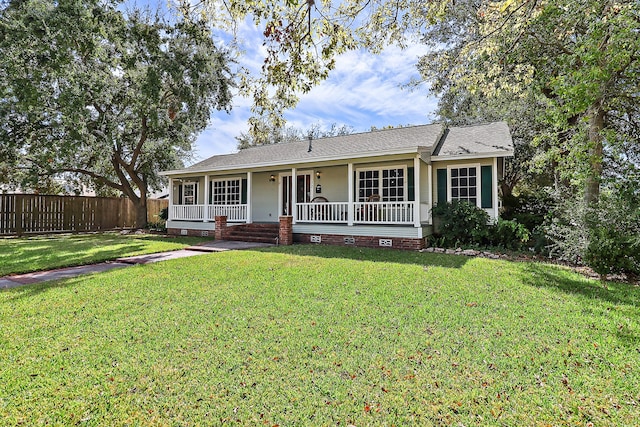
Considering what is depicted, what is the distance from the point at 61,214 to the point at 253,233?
36.4 feet

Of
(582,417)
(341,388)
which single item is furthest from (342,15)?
(582,417)

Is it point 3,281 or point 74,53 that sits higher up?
point 74,53

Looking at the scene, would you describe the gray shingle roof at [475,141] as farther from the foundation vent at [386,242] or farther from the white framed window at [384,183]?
the foundation vent at [386,242]

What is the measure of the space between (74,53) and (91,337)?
1560 cm

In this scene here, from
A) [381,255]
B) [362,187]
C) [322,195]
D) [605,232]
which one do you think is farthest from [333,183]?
[605,232]

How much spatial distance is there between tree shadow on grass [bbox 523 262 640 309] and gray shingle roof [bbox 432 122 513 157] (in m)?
4.63

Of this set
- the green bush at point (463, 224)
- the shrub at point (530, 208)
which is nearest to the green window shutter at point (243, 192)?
the green bush at point (463, 224)

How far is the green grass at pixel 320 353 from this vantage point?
2352 mm

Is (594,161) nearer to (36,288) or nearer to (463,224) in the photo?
(463,224)

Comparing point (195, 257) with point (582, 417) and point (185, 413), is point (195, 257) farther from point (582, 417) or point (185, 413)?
point (582, 417)

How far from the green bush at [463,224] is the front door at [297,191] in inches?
222

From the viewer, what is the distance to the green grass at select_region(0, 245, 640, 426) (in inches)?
92.6

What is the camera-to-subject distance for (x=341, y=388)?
2.61m

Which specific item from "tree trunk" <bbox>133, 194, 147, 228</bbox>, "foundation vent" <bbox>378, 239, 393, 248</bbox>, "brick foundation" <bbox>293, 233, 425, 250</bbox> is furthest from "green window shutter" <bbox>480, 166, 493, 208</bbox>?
"tree trunk" <bbox>133, 194, 147, 228</bbox>
